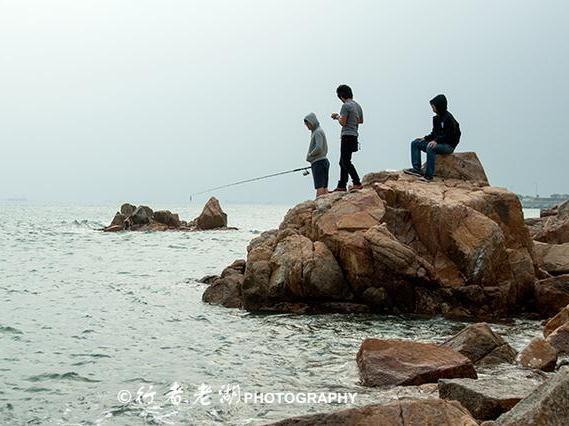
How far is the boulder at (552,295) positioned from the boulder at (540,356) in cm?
600

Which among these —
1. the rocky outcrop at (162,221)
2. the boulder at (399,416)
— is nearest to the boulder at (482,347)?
the boulder at (399,416)

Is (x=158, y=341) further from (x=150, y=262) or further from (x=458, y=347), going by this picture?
(x=150, y=262)

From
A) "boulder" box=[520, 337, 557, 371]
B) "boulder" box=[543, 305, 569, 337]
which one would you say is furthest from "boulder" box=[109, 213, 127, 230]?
"boulder" box=[520, 337, 557, 371]

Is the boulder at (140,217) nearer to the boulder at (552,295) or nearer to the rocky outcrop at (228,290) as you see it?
the rocky outcrop at (228,290)

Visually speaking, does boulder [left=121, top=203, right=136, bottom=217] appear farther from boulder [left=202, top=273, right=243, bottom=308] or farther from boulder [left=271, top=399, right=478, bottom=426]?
boulder [left=271, top=399, right=478, bottom=426]

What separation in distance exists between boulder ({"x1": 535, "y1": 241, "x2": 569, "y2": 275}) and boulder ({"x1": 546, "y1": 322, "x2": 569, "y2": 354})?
6920 mm

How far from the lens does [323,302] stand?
14.3 meters

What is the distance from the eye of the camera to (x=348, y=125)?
16250mm

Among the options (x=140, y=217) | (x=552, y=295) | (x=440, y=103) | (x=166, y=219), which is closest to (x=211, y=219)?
(x=166, y=219)

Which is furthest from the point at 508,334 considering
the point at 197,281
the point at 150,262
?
the point at 150,262

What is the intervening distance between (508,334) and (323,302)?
4.27 metres

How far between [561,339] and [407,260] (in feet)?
14.9

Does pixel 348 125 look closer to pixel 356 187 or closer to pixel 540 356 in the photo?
pixel 356 187

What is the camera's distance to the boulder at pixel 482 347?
360 inches
